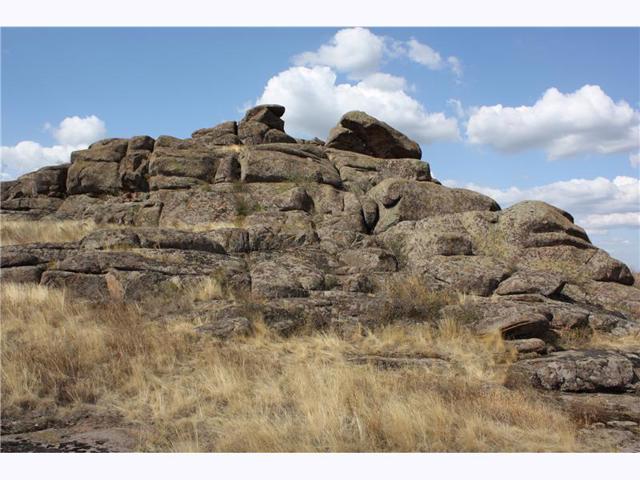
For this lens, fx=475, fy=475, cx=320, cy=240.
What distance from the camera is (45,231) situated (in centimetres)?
2033

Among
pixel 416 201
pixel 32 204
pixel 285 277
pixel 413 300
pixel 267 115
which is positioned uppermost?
pixel 267 115

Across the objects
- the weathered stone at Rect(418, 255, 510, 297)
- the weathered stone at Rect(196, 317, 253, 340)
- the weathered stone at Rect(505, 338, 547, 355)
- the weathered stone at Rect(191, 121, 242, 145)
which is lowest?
the weathered stone at Rect(505, 338, 547, 355)

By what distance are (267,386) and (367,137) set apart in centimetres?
2521

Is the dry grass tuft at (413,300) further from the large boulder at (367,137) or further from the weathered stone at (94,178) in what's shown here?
the weathered stone at (94,178)

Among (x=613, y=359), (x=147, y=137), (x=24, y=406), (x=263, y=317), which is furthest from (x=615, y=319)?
(x=147, y=137)

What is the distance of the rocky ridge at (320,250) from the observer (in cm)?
1217

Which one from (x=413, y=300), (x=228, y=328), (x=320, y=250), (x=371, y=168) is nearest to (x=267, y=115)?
(x=371, y=168)

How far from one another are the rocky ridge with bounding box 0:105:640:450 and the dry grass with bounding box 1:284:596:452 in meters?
0.90

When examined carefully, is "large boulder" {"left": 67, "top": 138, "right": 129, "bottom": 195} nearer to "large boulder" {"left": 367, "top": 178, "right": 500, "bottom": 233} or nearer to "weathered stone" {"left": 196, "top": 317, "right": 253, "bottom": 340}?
"large boulder" {"left": 367, "top": 178, "right": 500, "bottom": 233}

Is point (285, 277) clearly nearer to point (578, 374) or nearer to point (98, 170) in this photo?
point (578, 374)

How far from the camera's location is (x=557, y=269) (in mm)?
17797

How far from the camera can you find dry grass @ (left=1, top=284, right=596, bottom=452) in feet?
20.9

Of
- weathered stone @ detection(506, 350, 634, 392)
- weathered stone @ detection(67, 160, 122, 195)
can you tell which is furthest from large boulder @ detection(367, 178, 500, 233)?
weathered stone @ detection(67, 160, 122, 195)

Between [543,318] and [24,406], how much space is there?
1125 cm
